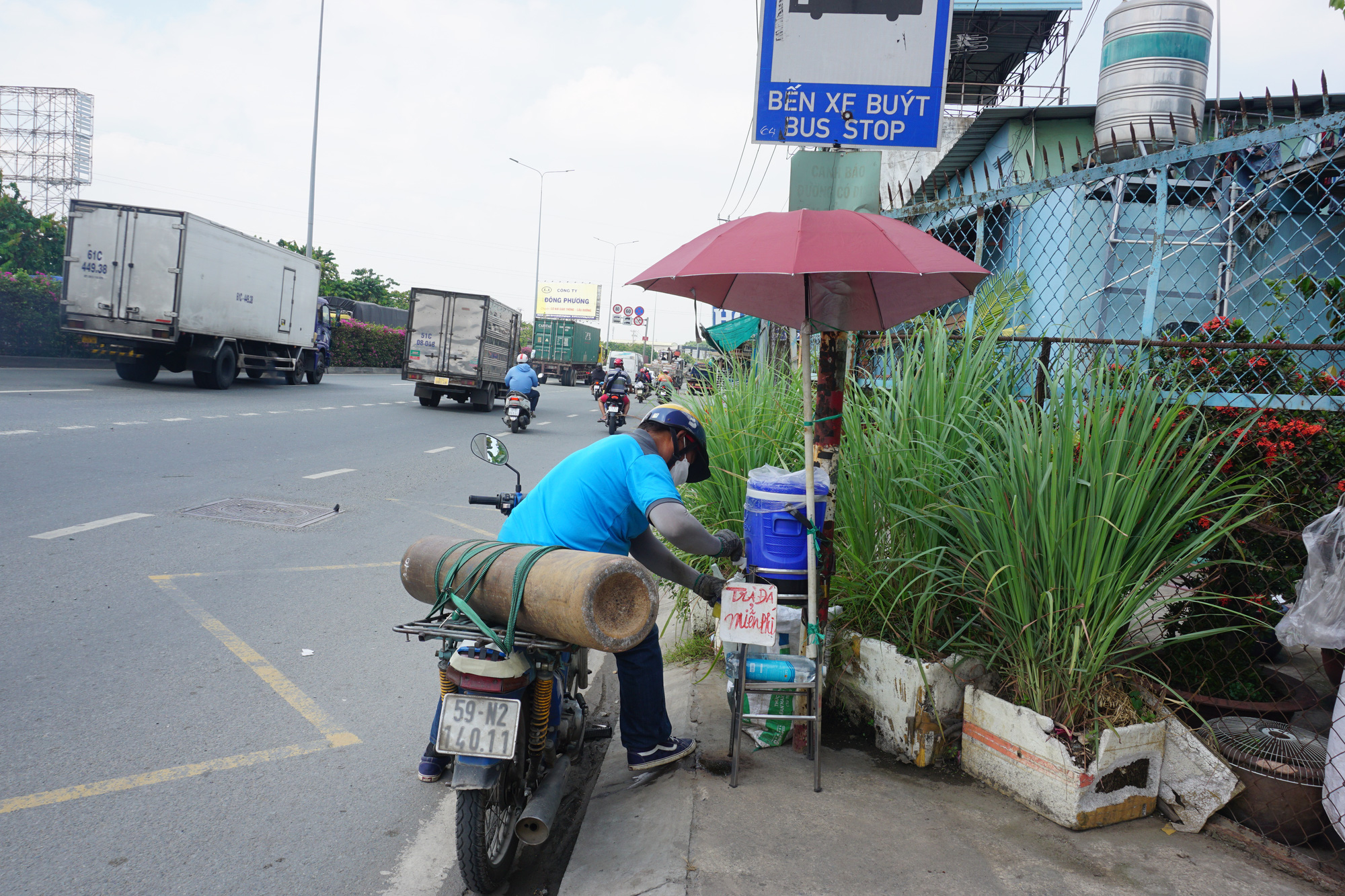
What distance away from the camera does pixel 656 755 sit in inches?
130

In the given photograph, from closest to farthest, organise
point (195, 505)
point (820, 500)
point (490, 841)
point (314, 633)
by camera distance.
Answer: point (490, 841), point (820, 500), point (314, 633), point (195, 505)

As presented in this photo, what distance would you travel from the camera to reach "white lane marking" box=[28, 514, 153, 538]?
20.4ft

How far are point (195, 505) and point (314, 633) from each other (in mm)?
3498

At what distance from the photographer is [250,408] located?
16.1 metres

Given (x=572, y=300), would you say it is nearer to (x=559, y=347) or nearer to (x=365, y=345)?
(x=559, y=347)

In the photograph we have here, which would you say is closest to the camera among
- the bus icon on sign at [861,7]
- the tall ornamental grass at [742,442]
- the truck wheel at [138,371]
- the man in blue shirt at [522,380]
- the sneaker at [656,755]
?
the sneaker at [656,755]

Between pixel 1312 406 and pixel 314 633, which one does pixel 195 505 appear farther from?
pixel 1312 406

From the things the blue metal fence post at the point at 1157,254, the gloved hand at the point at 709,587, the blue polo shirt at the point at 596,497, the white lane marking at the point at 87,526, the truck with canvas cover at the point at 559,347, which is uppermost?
the truck with canvas cover at the point at 559,347

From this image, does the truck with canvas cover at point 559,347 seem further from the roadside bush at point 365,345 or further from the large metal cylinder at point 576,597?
the large metal cylinder at point 576,597

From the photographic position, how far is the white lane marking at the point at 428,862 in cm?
275

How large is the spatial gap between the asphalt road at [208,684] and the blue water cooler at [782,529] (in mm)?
1563

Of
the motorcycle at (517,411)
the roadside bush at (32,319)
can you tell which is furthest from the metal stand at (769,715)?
the roadside bush at (32,319)

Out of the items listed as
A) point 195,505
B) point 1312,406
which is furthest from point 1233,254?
point 195,505

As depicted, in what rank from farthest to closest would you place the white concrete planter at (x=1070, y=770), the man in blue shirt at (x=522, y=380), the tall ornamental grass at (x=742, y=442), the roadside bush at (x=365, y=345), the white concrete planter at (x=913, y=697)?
the roadside bush at (x=365, y=345) < the man in blue shirt at (x=522, y=380) < the tall ornamental grass at (x=742, y=442) < the white concrete planter at (x=913, y=697) < the white concrete planter at (x=1070, y=770)
